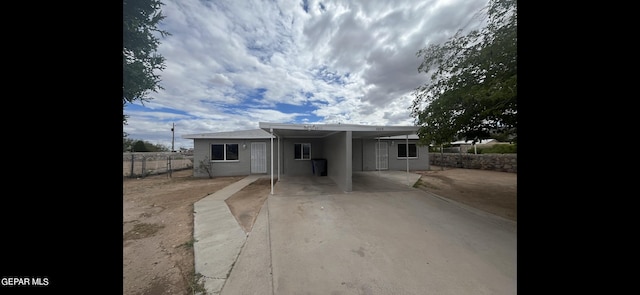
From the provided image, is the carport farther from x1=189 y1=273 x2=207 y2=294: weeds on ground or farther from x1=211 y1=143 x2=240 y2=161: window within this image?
x1=189 y1=273 x2=207 y2=294: weeds on ground

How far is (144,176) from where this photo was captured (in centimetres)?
1043

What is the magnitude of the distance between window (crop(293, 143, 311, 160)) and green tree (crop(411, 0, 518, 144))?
6271mm

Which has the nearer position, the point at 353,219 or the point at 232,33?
the point at 353,219

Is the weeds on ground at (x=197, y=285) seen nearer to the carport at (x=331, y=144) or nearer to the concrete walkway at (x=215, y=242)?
the concrete walkway at (x=215, y=242)

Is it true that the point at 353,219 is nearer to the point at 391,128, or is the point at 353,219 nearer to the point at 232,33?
the point at 391,128

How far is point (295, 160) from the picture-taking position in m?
10.7

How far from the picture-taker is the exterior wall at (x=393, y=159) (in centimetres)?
1232

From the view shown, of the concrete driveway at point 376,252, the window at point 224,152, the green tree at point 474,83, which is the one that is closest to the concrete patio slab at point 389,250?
the concrete driveway at point 376,252

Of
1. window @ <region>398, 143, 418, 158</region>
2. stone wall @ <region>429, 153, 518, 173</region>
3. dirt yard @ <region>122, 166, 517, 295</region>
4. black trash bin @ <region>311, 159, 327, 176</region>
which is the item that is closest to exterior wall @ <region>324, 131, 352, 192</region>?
black trash bin @ <region>311, 159, 327, 176</region>

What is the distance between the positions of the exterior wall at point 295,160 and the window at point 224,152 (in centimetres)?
280

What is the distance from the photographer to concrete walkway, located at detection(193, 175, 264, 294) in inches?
92.2
